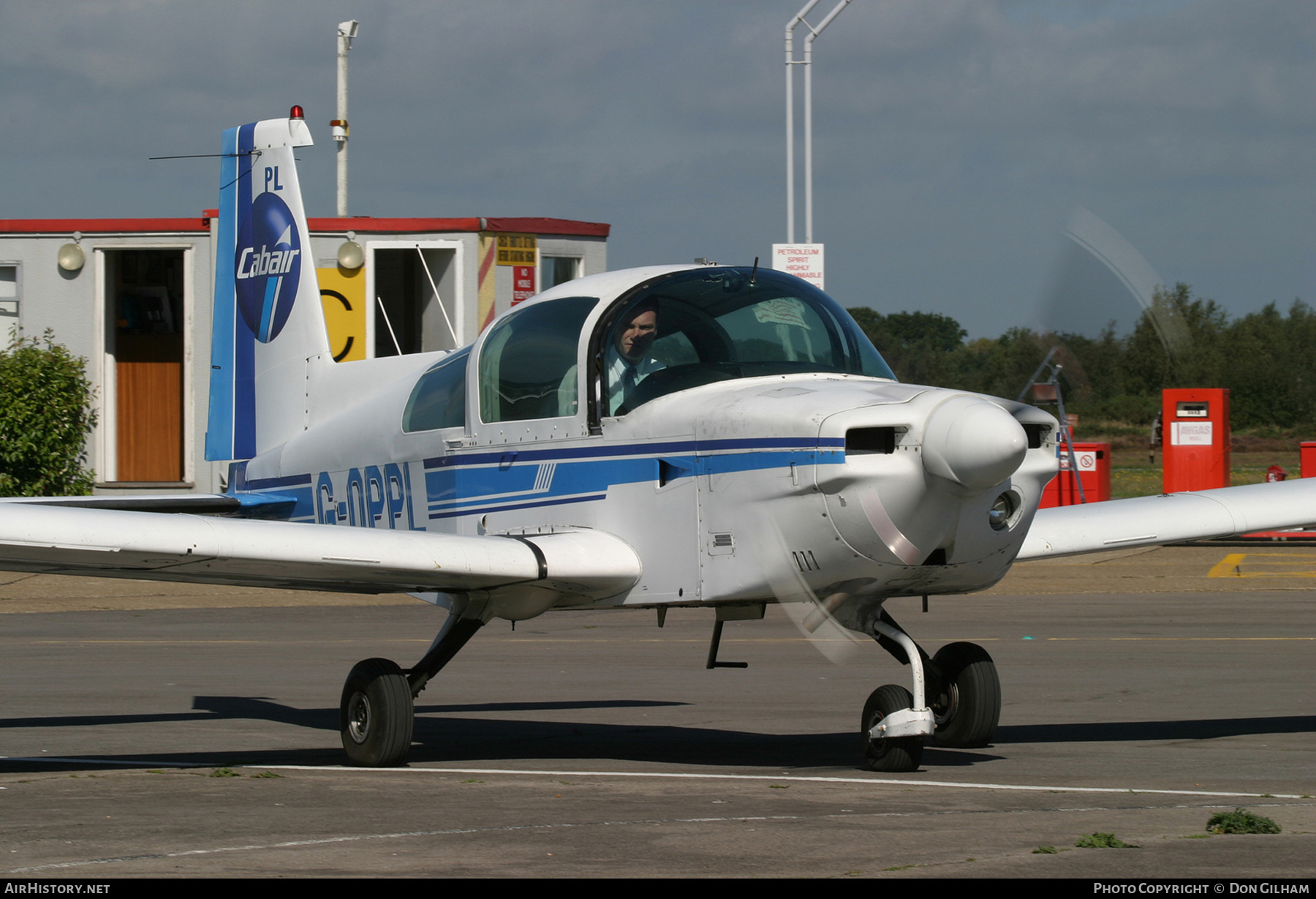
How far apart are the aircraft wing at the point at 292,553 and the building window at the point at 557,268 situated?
19.1 metres

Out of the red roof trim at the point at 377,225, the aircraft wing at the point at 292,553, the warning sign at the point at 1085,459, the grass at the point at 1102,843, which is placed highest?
the red roof trim at the point at 377,225

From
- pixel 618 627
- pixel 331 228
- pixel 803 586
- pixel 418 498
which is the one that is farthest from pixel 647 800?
pixel 331 228

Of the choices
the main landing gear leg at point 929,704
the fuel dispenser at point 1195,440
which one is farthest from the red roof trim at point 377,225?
the main landing gear leg at point 929,704

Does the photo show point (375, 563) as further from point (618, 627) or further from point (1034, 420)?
point (618, 627)

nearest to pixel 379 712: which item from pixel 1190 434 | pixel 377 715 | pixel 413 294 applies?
pixel 377 715

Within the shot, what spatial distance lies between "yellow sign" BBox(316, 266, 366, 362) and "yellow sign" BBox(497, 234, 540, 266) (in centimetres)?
232

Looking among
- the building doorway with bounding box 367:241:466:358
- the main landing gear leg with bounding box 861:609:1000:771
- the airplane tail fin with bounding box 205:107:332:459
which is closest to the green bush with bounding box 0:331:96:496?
the building doorway with bounding box 367:241:466:358

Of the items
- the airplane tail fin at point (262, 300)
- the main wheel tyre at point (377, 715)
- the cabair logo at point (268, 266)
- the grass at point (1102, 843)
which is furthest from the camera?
the cabair logo at point (268, 266)

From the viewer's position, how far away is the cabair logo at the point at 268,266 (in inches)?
502

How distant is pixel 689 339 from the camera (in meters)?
8.38

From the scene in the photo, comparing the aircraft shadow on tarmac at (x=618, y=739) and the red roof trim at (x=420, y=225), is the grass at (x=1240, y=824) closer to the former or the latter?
the aircraft shadow on tarmac at (x=618, y=739)

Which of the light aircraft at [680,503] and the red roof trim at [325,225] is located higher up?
the red roof trim at [325,225]

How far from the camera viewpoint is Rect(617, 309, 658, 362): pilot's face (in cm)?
845
